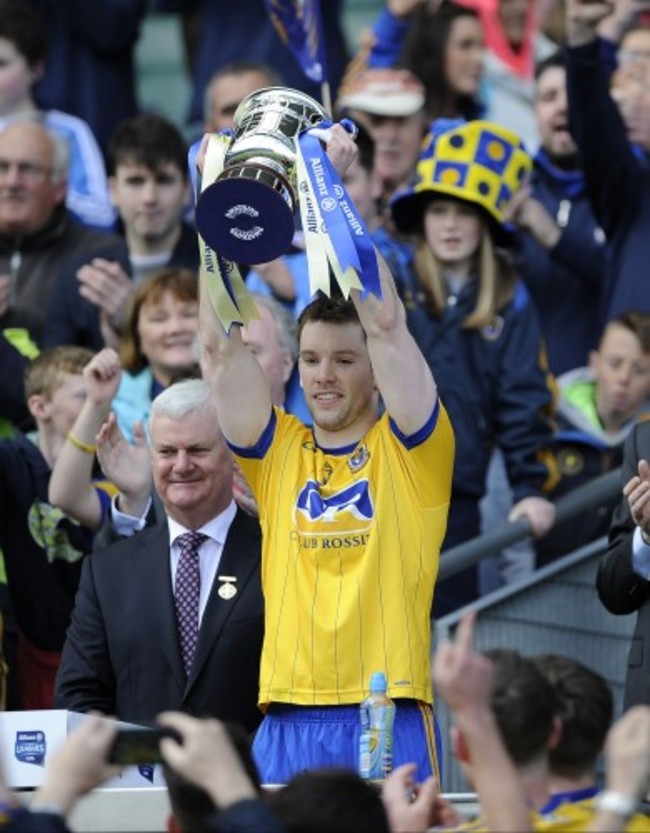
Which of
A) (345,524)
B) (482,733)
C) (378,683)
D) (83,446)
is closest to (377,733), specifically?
(378,683)

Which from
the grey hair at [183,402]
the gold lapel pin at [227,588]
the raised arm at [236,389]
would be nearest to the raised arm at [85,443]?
the grey hair at [183,402]

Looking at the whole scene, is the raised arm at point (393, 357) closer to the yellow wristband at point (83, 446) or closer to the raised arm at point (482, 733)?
the raised arm at point (482, 733)

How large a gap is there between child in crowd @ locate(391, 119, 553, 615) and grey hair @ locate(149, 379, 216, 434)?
5.98ft

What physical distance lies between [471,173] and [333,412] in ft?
9.57

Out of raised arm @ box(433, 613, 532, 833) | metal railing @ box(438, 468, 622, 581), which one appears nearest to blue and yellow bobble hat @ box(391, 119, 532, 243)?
metal railing @ box(438, 468, 622, 581)

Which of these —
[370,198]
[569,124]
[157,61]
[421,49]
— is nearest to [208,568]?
[370,198]

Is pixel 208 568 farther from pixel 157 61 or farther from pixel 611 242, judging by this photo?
pixel 157 61

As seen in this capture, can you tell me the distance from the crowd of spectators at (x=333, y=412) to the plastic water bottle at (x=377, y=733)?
0.06m

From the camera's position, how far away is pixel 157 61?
14.4m

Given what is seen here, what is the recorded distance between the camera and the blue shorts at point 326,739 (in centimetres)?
657

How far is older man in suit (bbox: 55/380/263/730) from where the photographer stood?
7.24 metres

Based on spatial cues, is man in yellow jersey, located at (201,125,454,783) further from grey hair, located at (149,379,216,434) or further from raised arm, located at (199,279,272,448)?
grey hair, located at (149,379,216,434)

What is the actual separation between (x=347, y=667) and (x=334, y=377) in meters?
0.83

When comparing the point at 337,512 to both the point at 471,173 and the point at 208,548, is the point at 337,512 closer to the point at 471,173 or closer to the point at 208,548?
the point at 208,548
